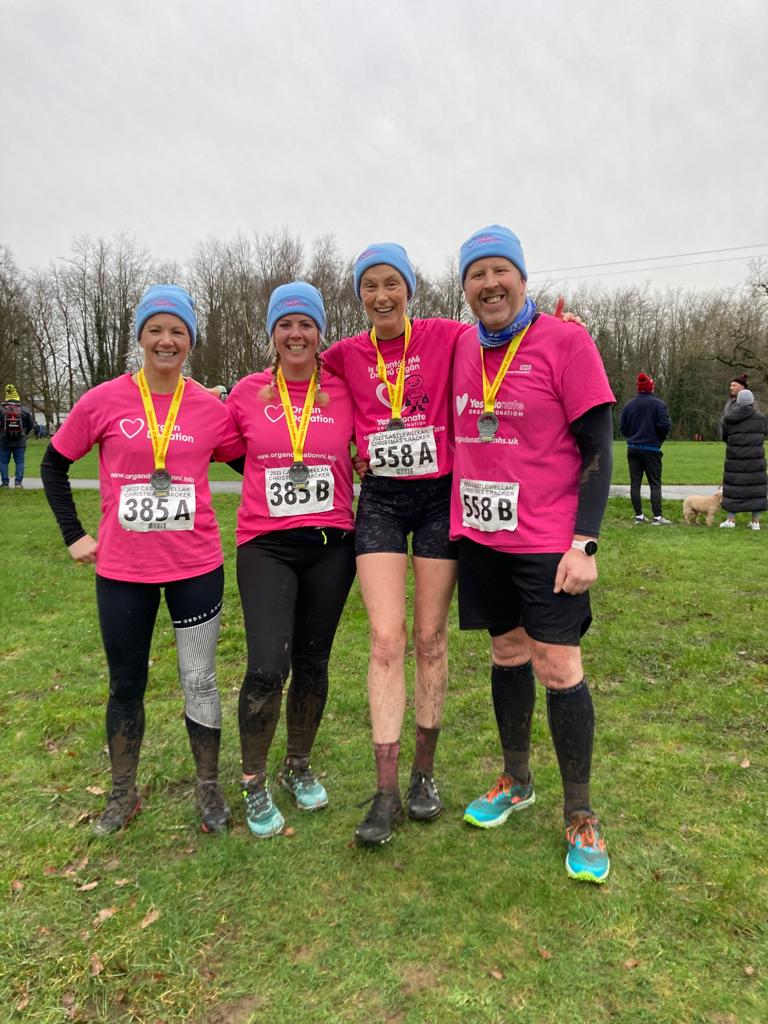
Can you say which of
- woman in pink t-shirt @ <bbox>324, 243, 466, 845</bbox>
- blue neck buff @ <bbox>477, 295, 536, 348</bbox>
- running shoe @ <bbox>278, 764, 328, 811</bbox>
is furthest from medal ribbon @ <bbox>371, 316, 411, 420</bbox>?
running shoe @ <bbox>278, 764, 328, 811</bbox>

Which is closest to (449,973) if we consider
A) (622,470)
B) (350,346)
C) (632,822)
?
(632,822)

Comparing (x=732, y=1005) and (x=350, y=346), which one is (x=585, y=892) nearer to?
(x=732, y=1005)

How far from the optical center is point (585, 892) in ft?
8.25

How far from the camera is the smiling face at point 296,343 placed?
299 cm

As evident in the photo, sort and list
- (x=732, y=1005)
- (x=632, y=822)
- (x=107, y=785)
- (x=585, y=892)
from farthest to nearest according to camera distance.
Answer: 1. (x=107, y=785)
2. (x=632, y=822)
3. (x=585, y=892)
4. (x=732, y=1005)

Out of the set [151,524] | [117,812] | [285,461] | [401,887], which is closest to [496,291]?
[285,461]

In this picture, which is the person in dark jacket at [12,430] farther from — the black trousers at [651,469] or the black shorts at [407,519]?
the black shorts at [407,519]

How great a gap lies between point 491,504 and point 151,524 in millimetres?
1399

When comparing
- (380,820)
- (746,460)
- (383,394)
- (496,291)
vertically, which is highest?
(496,291)

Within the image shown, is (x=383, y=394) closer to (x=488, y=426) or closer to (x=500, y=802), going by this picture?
(x=488, y=426)

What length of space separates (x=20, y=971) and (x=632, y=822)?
2385 mm

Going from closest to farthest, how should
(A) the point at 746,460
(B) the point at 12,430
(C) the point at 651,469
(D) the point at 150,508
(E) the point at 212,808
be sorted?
(D) the point at 150,508, (E) the point at 212,808, (A) the point at 746,460, (C) the point at 651,469, (B) the point at 12,430

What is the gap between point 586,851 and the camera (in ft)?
8.62

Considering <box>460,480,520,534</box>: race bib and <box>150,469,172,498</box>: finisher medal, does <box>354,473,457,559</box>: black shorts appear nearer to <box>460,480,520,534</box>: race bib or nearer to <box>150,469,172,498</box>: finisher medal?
<box>460,480,520,534</box>: race bib
